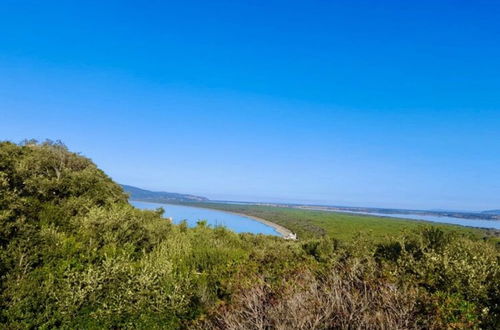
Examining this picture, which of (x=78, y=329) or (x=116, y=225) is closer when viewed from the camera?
(x=78, y=329)

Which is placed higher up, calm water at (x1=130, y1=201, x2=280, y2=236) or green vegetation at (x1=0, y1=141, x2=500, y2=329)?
green vegetation at (x1=0, y1=141, x2=500, y2=329)

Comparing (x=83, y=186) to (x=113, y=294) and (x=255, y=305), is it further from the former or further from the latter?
(x=255, y=305)

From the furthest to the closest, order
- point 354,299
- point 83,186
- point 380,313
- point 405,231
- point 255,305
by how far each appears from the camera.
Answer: point 83,186 → point 405,231 → point 255,305 → point 354,299 → point 380,313

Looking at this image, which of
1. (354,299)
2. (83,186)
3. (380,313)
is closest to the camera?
(380,313)

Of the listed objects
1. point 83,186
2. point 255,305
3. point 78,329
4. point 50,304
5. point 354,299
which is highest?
point 83,186

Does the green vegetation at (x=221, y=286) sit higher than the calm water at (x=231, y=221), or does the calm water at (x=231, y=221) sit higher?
the green vegetation at (x=221, y=286)

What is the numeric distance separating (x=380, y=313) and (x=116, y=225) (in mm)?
13974

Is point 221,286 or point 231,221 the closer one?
point 221,286

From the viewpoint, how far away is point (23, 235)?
11219mm

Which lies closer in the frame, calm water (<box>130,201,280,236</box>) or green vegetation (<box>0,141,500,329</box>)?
green vegetation (<box>0,141,500,329</box>)

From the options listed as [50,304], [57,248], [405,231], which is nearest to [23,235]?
[57,248]

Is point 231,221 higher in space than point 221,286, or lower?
lower

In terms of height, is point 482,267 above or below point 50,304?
above

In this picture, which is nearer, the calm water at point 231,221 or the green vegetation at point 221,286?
the green vegetation at point 221,286
